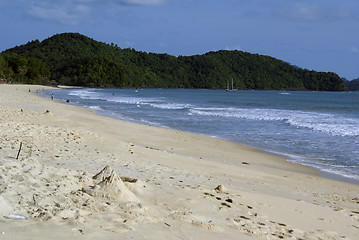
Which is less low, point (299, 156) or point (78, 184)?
point (78, 184)

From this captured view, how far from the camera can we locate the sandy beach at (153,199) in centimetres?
419

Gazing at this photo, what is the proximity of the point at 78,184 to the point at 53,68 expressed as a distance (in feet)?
633

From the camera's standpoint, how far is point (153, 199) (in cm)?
565

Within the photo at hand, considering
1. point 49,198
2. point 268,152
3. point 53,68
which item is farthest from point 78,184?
point 53,68

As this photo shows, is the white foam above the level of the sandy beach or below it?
below

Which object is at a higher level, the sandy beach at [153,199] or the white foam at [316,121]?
the sandy beach at [153,199]

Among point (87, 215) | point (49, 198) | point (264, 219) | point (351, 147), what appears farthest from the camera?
point (351, 147)

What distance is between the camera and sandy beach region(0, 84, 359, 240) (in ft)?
13.8

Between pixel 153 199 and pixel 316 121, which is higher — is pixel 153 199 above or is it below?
above

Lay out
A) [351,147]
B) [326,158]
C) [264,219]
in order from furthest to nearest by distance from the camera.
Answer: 1. [351,147]
2. [326,158]
3. [264,219]

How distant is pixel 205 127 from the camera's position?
23203mm

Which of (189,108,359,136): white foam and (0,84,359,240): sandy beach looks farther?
(189,108,359,136): white foam

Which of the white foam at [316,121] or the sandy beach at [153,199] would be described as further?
the white foam at [316,121]

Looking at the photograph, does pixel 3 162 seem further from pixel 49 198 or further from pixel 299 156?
pixel 299 156
